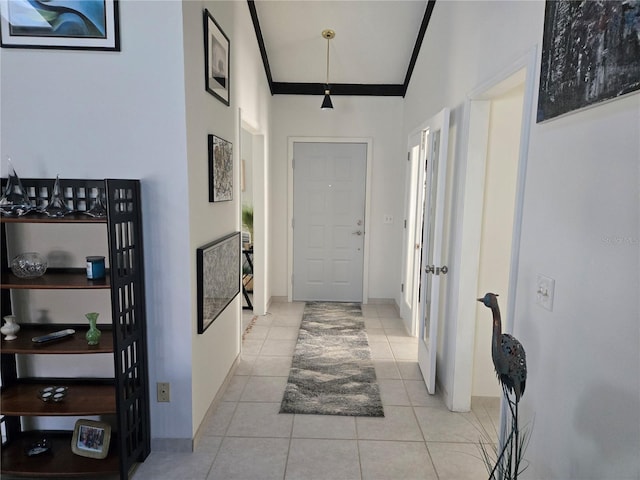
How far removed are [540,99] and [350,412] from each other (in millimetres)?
2149

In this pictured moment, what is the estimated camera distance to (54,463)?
79.2 inches

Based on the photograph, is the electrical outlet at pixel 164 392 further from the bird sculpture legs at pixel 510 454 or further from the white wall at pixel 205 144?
the bird sculpture legs at pixel 510 454

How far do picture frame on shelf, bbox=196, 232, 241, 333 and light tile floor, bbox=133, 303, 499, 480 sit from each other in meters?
0.67

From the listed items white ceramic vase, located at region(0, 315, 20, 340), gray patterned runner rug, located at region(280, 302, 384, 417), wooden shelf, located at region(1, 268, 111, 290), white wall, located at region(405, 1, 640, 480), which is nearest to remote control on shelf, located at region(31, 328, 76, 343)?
white ceramic vase, located at region(0, 315, 20, 340)

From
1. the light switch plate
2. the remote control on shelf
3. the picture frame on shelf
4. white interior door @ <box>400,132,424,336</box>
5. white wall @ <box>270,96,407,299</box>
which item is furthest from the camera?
white wall @ <box>270,96,407,299</box>

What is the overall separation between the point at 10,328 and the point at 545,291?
244 centimetres

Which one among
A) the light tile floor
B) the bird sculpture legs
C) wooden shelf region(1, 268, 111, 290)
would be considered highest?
wooden shelf region(1, 268, 111, 290)

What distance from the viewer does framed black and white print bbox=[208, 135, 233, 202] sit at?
249 centimetres

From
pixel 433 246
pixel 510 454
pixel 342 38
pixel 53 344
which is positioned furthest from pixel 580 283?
pixel 342 38

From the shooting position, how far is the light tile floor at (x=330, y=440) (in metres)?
2.13

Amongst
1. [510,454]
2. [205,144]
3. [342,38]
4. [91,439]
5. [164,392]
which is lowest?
[91,439]

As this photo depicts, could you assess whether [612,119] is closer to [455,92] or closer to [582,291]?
[582,291]

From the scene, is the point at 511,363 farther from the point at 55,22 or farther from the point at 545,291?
the point at 55,22

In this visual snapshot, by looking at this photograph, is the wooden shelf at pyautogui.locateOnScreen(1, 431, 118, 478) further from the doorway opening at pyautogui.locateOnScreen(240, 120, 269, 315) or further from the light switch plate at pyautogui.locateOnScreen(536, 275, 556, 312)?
the doorway opening at pyautogui.locateOnScreen(240, 120, 269, 315)
